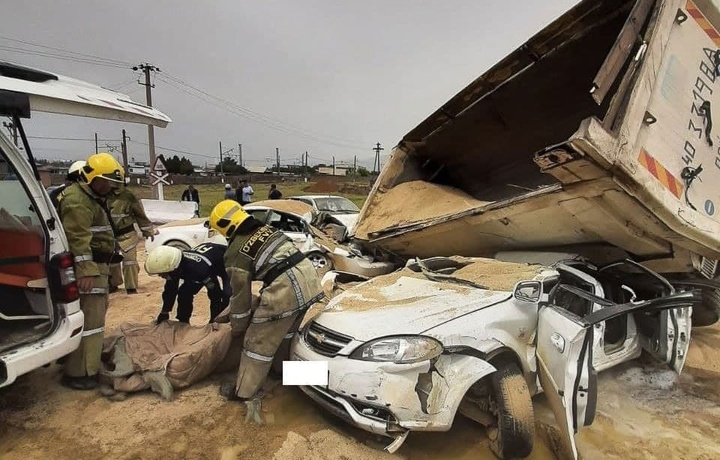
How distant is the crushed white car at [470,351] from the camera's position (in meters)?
2.53

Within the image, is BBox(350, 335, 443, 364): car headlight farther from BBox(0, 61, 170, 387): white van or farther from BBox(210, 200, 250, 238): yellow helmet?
BBox(0, 61, 170, 387): white van

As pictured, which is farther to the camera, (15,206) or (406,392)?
(15,206)

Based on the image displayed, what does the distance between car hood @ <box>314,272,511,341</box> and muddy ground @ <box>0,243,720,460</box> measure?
0.65 meters

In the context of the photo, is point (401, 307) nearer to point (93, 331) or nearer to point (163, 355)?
point (163, 355)

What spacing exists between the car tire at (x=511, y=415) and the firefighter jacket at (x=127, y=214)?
11.9ft

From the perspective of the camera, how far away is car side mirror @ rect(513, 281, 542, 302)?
294cm

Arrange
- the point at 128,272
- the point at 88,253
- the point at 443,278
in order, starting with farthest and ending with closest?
the point at 128,272 < the point at 443,278 < the point at 88,253

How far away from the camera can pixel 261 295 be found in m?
3.18

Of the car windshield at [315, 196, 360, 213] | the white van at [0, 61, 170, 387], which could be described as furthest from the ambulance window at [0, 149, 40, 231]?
the car windshield at [315, 196, 360, 213]

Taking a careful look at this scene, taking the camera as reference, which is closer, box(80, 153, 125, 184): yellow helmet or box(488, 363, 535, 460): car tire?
box(488, 363, 535, 460): car tire

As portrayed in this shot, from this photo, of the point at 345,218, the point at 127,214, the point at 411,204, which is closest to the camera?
the point at 127,214

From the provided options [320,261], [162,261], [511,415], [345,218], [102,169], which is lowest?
[511,415]

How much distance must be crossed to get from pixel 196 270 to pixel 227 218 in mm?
734

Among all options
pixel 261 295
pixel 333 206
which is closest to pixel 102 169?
pixel 261 295
